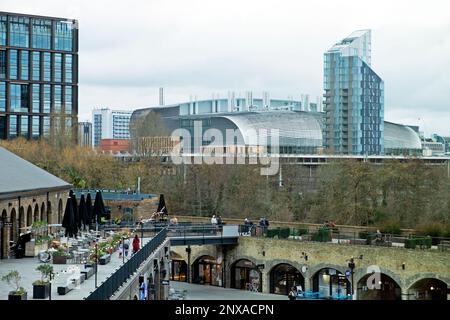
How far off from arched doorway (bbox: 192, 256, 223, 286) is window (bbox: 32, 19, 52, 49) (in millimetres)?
39742

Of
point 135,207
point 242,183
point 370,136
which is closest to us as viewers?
point 135,207

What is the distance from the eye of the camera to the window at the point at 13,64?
243ft

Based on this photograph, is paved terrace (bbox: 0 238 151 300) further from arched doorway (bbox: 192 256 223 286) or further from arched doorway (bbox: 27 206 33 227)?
arched doorway (bbox: 192 256 223 286)

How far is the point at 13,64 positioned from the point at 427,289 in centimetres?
5109

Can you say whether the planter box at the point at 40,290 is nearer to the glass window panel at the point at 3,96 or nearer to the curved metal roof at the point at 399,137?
the glass window panel at the point at 3,96

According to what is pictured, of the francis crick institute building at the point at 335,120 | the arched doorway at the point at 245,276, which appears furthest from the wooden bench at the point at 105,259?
the francis crick institute building at the point at 335,120

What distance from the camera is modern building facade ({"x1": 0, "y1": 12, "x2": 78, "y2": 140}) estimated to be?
73.8 metres

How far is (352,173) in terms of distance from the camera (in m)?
52.4

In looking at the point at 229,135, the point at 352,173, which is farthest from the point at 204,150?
the point at 352,173

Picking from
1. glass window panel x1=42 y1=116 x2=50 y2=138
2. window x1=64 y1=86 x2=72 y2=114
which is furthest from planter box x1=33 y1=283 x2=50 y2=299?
window x1=64 y1=86 x2=72 y2=114

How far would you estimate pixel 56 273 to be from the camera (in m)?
19.3
